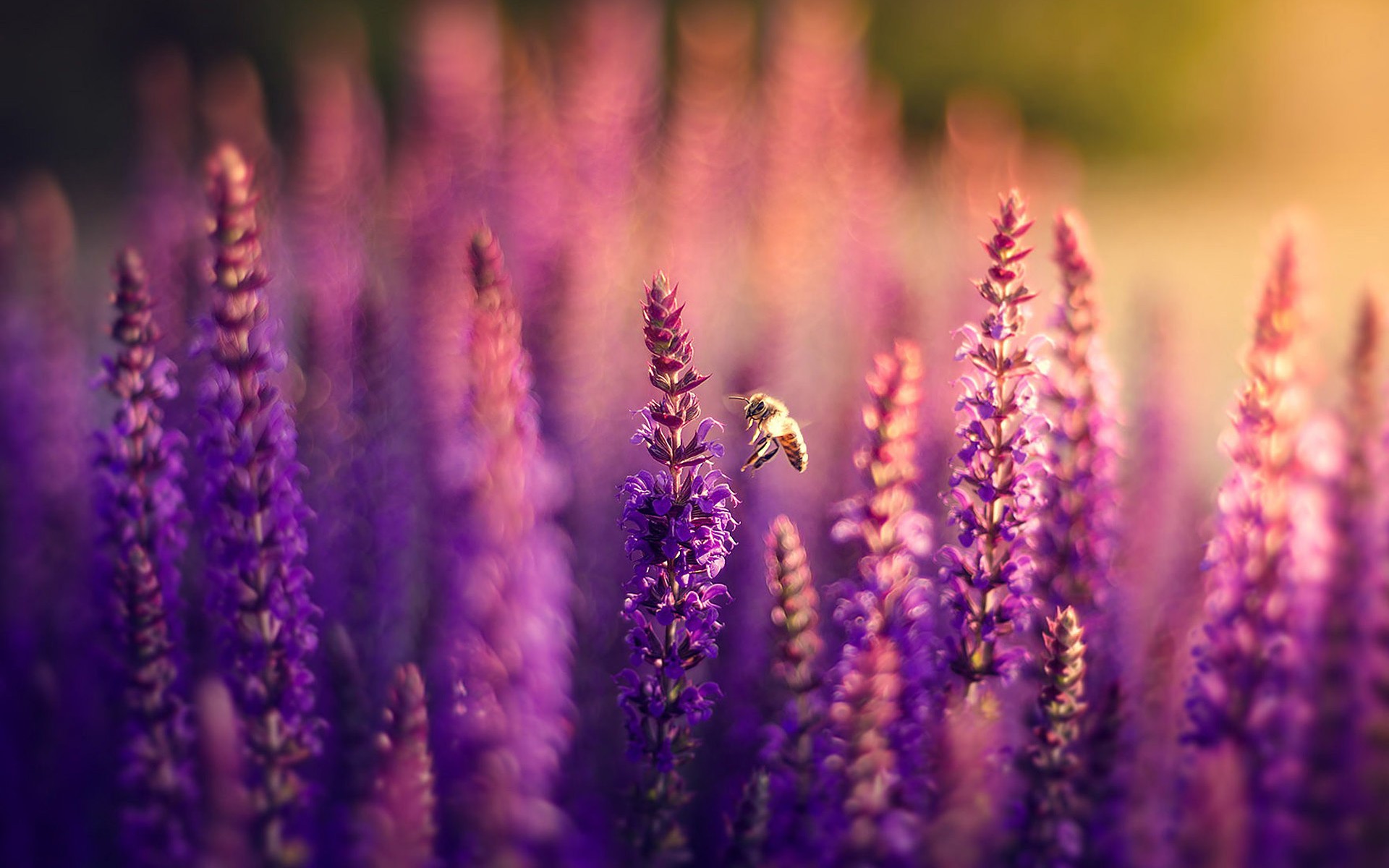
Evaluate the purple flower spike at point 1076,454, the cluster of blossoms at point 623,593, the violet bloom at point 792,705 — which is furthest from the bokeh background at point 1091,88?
the violet bloom at point 792,705

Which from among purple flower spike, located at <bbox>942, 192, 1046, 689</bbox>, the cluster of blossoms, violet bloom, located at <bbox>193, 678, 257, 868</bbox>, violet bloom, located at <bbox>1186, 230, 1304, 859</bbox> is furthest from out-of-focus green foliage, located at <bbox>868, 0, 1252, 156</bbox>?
violet bloom, located at <bbox>193, 678, 257, 868</bbox>

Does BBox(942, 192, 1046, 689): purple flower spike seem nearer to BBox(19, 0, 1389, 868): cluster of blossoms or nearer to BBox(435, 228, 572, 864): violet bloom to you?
BBox(19, 0, 1389, 868): cluster of blossoms

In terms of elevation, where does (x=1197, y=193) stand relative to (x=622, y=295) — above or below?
above

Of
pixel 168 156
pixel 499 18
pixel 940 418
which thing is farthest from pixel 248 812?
pixel 499 18

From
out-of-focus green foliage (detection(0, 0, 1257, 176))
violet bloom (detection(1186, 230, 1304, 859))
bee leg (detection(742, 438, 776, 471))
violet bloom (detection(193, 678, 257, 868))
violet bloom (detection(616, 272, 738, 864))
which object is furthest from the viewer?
out-of-focus green foliage (detection(0, 0, 1257, 176))

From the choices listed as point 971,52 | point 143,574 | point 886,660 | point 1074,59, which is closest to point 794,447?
point 886,660

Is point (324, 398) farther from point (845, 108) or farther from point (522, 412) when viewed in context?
point (845, 108)
